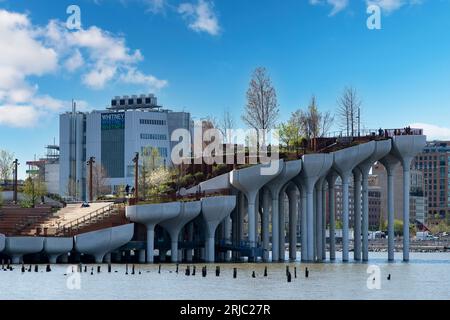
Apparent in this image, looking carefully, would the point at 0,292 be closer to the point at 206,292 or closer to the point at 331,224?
the point at 206,292

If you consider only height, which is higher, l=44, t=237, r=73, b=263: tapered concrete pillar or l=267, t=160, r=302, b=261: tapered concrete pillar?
l=267, t=160, r=302, b=261: tapered concrete pillar

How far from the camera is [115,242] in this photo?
106 meters

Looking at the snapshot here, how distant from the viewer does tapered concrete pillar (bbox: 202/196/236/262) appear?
369 ft

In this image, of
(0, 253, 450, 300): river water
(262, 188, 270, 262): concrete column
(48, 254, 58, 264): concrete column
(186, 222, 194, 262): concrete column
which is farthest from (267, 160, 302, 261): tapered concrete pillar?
(48, 254, 58, 264): concrete column

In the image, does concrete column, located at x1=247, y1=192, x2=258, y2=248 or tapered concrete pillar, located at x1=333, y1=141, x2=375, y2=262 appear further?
tapered concrete pillar, located at x1=333, y1=141, x2=375, y2=262

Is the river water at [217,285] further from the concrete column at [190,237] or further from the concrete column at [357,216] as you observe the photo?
the concrete column at [357,216]

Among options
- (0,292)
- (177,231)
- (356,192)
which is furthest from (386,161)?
(0,292)

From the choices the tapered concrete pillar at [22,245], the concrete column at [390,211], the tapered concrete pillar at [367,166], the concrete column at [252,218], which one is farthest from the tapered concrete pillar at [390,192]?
the tapered concrete pillar at [22,245]

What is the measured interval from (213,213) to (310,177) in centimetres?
1106

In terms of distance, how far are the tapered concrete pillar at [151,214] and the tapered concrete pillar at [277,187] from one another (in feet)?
39.4

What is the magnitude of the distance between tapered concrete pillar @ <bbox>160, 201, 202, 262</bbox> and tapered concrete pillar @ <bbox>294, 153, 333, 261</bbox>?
39.4ft

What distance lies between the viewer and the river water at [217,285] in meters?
70.5

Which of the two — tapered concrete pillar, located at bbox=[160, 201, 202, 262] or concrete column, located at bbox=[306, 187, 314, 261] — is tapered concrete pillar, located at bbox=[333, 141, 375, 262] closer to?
concrete column, located at bbox=[306, 187, 314, 261]

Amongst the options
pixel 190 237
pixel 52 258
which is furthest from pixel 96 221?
pixel 190 237
